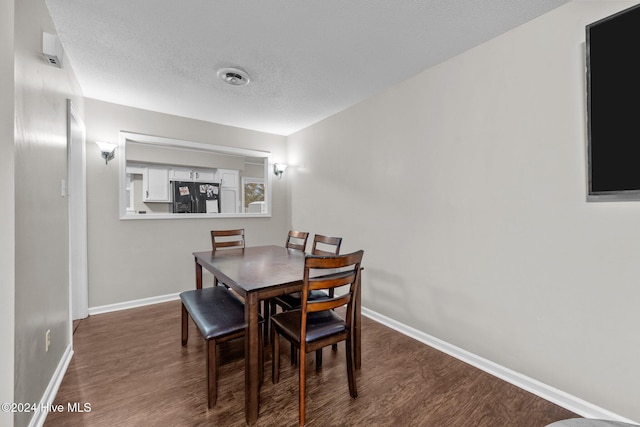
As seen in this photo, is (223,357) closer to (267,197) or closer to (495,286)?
(495,286)

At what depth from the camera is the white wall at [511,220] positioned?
1535mm

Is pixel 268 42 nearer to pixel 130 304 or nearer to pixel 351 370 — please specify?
pixel 351 370

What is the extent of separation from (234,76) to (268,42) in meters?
0.64

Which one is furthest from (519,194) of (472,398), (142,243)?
(142,243)

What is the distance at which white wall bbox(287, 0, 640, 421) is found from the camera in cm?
154

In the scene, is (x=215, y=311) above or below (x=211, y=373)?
above

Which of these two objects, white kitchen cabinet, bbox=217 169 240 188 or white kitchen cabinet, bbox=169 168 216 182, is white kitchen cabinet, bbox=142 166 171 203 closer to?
white kitchen cabinet, bbox=169 168 216 182

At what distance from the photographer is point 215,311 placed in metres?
1.88

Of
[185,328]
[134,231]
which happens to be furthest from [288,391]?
[134,231]

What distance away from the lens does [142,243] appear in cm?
339

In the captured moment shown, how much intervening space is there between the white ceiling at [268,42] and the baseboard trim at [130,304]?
7.97ft

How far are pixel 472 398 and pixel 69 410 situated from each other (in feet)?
8.27

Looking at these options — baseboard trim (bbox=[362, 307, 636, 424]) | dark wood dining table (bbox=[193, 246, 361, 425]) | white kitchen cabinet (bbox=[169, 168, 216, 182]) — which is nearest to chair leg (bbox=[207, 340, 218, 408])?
dark wood dining table (bbox=[193, 246, 361, 425])

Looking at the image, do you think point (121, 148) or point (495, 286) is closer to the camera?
point (495, 286)
